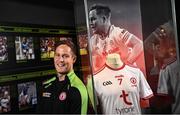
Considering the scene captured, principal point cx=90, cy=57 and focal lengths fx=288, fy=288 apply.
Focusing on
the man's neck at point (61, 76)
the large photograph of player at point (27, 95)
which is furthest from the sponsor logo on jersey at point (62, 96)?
the large photograph of player at point (27, 95)

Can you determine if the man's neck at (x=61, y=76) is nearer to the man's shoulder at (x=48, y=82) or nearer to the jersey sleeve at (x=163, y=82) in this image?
the man's shoulder at (x=48, y=82)

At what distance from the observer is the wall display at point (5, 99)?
2.63 metres

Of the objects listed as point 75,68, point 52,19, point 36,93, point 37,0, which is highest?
point 37,0

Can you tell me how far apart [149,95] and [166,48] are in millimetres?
A: 534

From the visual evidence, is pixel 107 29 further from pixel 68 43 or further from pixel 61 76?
pixel 61 76

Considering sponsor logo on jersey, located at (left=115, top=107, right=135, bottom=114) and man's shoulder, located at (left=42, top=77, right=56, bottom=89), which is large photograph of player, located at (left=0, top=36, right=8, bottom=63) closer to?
man's shoulder, located at (left=42, top=77, right=56, bottom=89)

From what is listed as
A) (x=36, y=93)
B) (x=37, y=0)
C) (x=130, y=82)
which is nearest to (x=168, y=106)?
(x=130, y=82)

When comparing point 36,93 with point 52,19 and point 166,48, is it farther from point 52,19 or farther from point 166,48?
point 166,48

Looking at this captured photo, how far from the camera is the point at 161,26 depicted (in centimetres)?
310

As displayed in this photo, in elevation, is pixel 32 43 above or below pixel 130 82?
above

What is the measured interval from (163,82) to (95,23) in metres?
0.97

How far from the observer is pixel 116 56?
9.92 feet

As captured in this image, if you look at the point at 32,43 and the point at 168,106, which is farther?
the point at 168,106

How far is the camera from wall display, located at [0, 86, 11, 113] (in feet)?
8.62
